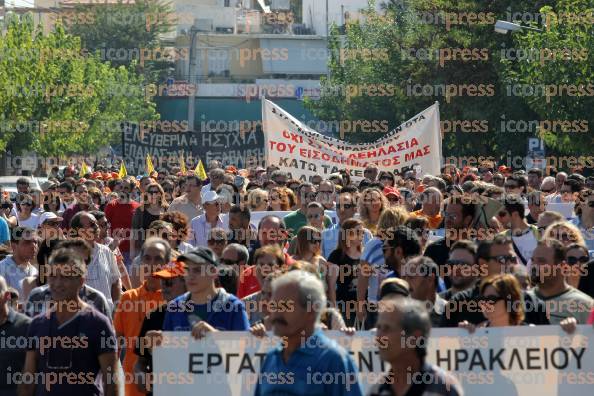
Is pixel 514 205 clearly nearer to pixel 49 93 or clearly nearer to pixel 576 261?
pixel 576 261

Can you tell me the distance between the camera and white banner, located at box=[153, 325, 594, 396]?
9.23 m

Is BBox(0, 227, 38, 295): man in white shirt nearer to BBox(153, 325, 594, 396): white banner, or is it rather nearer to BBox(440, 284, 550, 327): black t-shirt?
BBox(153, 325, 594, 396): white banner

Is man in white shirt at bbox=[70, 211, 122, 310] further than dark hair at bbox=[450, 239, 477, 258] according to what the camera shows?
Yes

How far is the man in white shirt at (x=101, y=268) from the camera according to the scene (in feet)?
41.1

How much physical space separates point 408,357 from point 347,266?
581cm

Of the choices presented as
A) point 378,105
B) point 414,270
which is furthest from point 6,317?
point 378,105

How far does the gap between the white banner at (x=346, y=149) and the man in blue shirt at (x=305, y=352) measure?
17.1m

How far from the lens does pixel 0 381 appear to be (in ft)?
30.7

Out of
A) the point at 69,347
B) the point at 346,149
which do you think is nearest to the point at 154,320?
the point at 69,347

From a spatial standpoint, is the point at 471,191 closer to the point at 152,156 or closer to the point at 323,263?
the point at 323,263

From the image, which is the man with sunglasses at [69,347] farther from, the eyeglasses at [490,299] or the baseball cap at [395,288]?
the eyeglasses at [490,299]

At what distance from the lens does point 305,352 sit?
7.07 m

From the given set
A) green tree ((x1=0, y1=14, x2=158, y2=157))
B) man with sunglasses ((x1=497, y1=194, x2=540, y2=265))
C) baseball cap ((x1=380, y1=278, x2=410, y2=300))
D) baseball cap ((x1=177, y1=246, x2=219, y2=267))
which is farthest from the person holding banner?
green tree ((x1=0, y1=14, x2=158, y2=157))

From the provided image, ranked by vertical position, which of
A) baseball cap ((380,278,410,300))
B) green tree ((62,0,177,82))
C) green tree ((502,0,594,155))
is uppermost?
green tree ((62,0,177,82))
